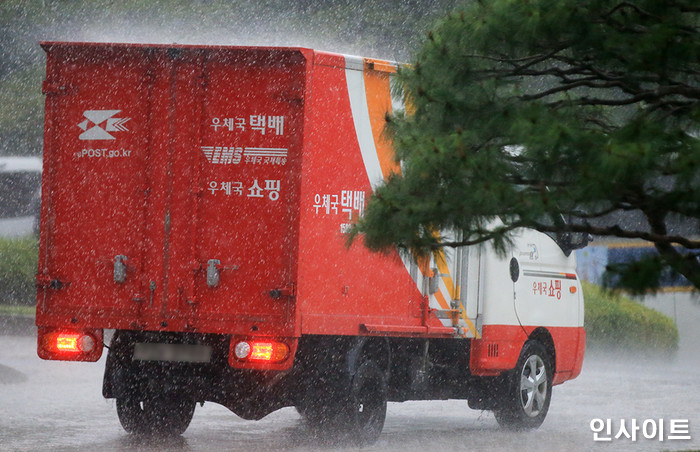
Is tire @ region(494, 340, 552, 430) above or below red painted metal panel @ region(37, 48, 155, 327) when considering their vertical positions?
below

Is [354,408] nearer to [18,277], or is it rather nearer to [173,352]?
[173,352]

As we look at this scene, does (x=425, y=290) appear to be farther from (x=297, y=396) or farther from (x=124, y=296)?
(x=124, y=296)

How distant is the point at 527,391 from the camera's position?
12.1 metres

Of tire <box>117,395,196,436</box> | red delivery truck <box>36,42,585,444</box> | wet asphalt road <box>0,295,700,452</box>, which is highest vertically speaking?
red delivery truck <box>36,42,585,444</box>

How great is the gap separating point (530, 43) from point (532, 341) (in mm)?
5843

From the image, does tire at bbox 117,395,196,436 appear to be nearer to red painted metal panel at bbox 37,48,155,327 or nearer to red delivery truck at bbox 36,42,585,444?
red delivery truck at bbox 36,42,585,444

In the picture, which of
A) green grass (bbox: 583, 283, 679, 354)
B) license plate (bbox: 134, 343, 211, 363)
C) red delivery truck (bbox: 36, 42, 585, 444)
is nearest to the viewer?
red delivery truck (bbox: 36, 42, 585, 444)

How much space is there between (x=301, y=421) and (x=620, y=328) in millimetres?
13272

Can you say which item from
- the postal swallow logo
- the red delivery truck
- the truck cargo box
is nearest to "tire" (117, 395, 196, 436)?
the red delivery truck

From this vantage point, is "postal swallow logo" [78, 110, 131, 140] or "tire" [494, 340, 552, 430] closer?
"postal swallow logo" [78, 110, 131, 140]

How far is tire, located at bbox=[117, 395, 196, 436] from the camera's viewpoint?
33.2ft

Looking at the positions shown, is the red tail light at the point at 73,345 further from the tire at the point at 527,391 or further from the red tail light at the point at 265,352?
the tire at the point at 527,391

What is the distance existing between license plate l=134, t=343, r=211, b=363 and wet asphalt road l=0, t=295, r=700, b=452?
2.45ft

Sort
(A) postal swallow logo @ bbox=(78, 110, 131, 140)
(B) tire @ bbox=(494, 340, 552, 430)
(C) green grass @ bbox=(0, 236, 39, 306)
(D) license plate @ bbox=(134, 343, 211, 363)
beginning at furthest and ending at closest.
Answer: (C) green grass @ bbox=(0, 236, 39, 306)
(B) tire @ bbox=(494, 340, 552, 430)
(A) postal swallow logo @ bbox=(78, 110, 131, 140)
(D) license plate @ bbox=(134, 343, 211, 363)
